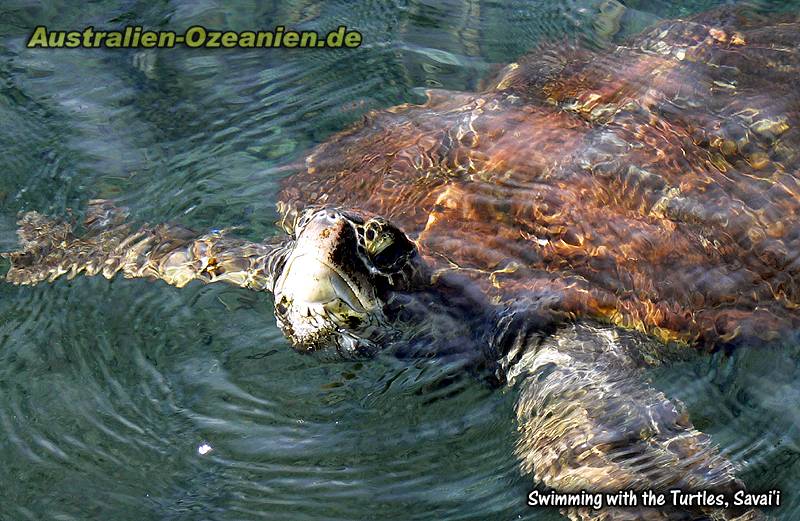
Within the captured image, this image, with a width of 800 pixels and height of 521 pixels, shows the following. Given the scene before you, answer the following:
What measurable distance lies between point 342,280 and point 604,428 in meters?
1.28

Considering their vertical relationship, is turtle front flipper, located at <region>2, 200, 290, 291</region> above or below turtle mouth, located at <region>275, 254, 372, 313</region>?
below

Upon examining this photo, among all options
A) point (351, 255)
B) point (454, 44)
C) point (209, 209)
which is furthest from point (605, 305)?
point (454, 44)

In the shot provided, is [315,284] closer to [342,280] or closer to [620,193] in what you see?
[342,280]

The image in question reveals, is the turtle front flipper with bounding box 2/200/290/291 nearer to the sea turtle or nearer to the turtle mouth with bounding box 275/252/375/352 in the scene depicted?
the sea turtle

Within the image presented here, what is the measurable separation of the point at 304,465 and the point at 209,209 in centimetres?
190

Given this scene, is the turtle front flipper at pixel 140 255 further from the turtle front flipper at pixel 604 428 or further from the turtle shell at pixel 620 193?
the turtle front flipper at pixel 604 428

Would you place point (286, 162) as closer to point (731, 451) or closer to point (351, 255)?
point (351, 255)

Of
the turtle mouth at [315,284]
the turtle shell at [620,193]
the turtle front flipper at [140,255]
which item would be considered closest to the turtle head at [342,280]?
the turtle mouth at [315,284]

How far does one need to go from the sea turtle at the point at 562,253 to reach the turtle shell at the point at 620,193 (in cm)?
1

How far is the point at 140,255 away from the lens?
186 inches

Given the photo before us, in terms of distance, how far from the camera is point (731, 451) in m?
3.69

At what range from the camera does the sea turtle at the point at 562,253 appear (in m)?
3.67

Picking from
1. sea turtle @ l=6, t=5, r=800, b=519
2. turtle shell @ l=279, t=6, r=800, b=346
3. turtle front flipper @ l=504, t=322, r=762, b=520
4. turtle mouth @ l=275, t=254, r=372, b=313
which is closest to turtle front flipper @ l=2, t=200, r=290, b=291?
sea turtle @ l=6, t=5, r=800, b=519

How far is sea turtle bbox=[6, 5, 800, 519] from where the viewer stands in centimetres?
367
